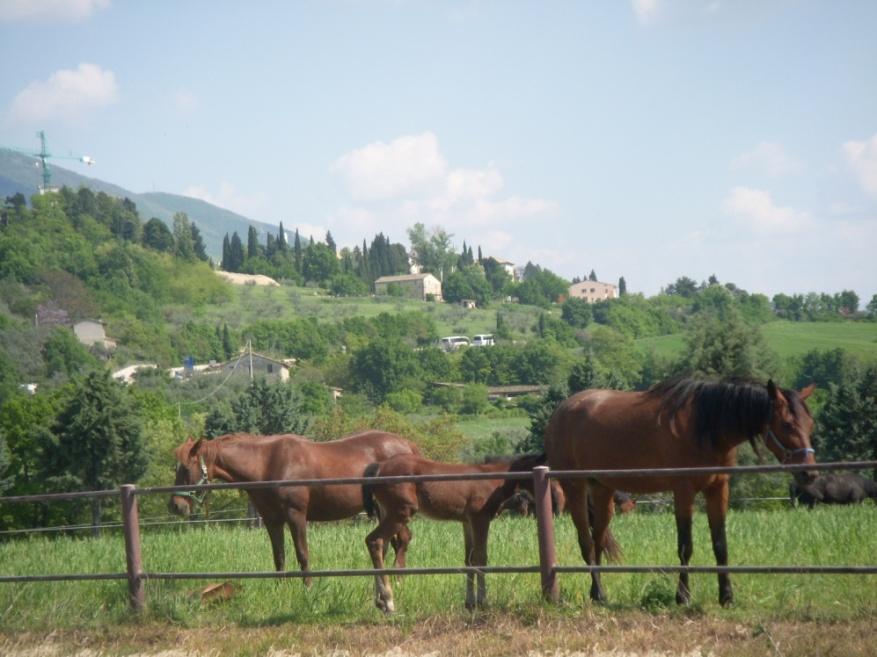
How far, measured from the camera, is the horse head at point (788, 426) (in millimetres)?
8203

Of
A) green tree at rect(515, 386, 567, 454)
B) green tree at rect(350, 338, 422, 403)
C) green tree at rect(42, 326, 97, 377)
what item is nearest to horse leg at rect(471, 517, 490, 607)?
green tree at rect(515, 386, 567, 454)

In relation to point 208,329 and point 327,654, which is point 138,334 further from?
point 327,654

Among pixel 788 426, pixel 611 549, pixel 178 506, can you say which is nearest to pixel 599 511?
pixel 611 549

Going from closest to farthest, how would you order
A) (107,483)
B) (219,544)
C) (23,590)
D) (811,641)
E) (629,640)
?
(811,641) → (629,640) → (23,590) → (219,544) → (107,483)

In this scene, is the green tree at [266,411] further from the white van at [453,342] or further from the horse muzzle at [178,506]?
the white van at [453,342]

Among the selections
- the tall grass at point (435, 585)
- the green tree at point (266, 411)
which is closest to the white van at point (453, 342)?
the green tree at point (266, 411)

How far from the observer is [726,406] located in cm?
862

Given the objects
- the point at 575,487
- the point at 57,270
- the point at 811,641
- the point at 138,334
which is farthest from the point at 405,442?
the point at 57,270

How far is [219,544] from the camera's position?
14.4 meters

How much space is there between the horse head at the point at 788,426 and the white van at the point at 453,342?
16688 centimetres

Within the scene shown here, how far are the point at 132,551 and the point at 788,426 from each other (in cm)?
603

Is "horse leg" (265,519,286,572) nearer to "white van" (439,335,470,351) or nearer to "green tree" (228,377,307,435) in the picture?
"green tree" (228,377,307,435)

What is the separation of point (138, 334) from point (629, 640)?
548 feet

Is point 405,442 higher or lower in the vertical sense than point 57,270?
→ lower
